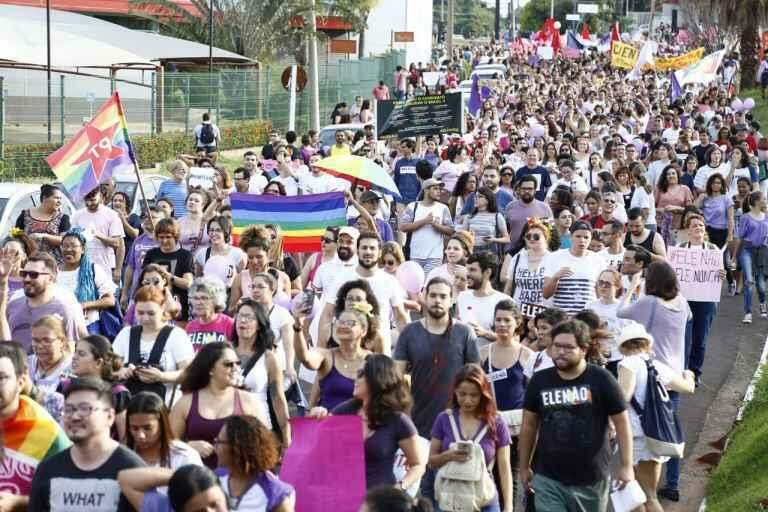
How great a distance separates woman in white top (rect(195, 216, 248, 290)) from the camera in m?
12.2

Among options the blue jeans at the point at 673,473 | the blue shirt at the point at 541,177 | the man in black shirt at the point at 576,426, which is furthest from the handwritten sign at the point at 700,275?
the man in black shirt at the point at 576,426

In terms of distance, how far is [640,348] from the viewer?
8.98 metres

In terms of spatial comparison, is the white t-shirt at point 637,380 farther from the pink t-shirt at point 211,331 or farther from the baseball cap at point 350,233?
the baseball cap at point 350,233

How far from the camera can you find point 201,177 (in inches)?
709

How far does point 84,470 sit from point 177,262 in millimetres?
6172

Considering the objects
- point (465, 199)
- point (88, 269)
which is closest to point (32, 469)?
point (88, 269)

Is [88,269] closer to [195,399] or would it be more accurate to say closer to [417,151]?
[195,399]

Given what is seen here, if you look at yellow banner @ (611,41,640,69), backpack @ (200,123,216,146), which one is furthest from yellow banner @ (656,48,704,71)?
backpack @ (200,123,216,146)

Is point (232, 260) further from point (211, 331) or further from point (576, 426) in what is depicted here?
point (576, 426)

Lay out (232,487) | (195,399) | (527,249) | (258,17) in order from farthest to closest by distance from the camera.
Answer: (258,17)
(527,249)
(195,399)
(232,487)

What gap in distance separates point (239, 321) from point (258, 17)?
41320 mm

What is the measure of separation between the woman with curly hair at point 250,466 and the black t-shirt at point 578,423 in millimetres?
1905

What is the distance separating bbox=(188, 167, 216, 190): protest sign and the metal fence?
33.4 feet

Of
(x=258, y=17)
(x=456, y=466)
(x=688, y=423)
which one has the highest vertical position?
(x=258, y=17)
